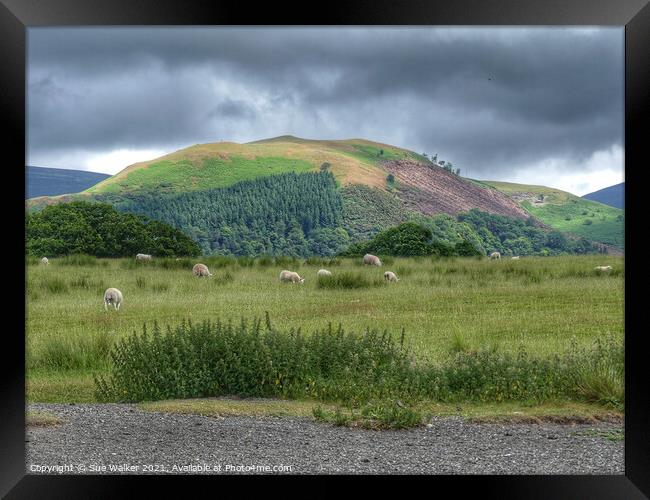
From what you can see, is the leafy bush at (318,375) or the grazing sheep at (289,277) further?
the grazing sheep at (289,277)

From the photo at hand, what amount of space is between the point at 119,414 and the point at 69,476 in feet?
5.45

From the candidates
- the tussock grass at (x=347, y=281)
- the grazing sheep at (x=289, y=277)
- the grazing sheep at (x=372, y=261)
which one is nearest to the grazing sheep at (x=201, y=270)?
the grazing sheep at (x=289, y=277)

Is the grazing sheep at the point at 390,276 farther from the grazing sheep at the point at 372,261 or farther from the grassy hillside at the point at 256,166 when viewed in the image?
the grassy hillside at the point at 256,166

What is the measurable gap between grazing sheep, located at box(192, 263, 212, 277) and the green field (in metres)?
0.20

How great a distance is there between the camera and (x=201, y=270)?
50.1 ft

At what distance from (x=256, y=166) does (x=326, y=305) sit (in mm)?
19070

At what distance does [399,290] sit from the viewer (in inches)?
513

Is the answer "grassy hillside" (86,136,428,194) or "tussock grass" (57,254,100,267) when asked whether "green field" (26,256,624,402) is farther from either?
"grassy hillside" (86,136,428,194)

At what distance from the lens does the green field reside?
25.7 ft

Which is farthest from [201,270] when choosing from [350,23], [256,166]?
[256,166]

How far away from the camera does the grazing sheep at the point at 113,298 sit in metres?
11.0

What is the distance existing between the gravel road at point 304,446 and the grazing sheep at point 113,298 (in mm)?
5651
